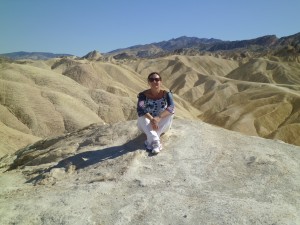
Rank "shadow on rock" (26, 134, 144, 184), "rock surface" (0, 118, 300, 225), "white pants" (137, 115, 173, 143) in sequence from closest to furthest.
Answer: "rock surface" (0, 118, 300, 225) → "shadow on rock" (26, 134, 144, 184) → "white pants" (137, 115, 173, 143)

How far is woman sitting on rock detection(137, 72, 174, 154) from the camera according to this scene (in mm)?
7520

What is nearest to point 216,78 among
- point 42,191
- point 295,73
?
point 295,73

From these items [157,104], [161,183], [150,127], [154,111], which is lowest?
[161,183]

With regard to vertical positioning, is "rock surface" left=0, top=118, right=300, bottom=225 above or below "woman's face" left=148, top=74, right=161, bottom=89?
below

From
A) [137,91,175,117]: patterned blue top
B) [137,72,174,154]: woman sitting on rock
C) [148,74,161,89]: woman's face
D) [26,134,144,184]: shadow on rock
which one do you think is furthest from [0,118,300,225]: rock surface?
[148,74,161,89]: woman's face

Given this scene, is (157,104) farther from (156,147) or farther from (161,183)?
(161,183)

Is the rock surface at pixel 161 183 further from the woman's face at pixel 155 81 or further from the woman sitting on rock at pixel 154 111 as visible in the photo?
the woman's face at pixel 155 81

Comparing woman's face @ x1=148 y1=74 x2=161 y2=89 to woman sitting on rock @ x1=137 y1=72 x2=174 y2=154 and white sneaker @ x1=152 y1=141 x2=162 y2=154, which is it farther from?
white sneaker @ x1=152 y1=141 x2=162 y2=154

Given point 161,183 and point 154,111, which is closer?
point 161,183

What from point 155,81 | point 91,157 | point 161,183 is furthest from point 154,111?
point 161,183

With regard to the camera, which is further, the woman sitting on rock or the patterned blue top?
the patterned blue top

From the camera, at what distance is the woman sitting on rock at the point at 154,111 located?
24.7ft

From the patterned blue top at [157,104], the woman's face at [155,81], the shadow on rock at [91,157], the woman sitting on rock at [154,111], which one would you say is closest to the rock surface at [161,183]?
the shadow on rock at [91,157]

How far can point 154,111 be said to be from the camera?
303 inches
